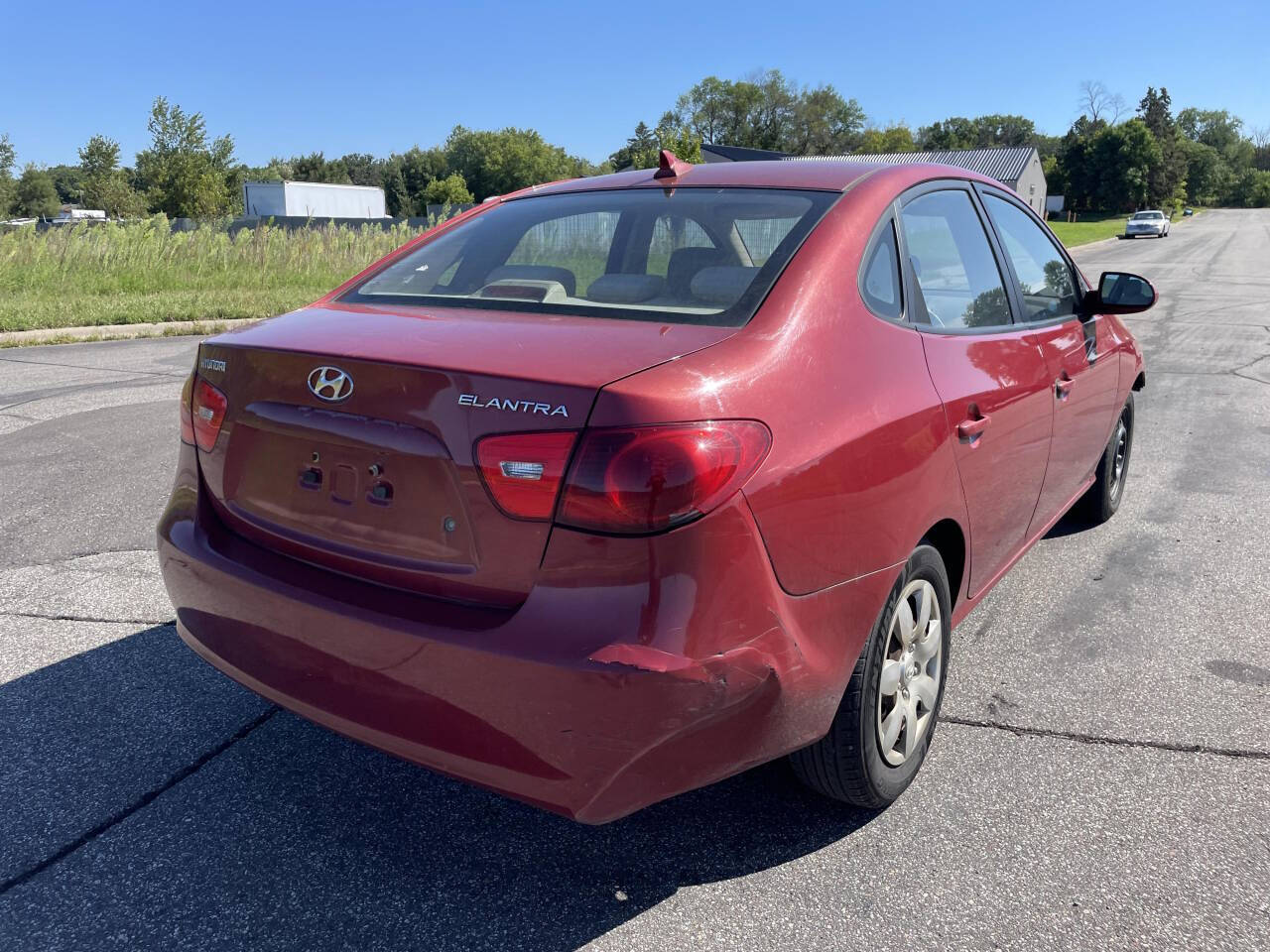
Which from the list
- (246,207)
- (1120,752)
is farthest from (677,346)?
(246,207)

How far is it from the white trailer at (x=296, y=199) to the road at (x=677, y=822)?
47.2 metres

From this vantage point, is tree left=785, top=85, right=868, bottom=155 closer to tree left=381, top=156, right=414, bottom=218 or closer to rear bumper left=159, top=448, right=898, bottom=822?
tree left=381, top=156, right=414, bottom=218

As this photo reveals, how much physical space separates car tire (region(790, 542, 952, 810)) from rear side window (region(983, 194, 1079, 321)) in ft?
4.47

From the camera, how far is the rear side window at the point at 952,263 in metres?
2.93

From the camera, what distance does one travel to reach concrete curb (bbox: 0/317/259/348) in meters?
11.6

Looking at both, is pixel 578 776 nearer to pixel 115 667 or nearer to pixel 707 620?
pixel 707 620

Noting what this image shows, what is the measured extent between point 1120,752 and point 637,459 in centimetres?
202

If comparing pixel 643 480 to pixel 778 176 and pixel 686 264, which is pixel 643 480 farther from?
pixel 778 176

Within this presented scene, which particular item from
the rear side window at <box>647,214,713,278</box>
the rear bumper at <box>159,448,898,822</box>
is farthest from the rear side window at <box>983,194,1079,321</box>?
the rear bumper at <box>159,448,898,822</box>

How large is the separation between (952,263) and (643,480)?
1.77 metres

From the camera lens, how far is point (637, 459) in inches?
74.2

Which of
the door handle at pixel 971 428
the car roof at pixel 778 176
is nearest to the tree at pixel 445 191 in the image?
the car roof at pixel 778 176

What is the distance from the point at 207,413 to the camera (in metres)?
2.54

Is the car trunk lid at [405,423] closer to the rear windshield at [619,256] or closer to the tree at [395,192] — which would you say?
the rear windshield at [619,256]
